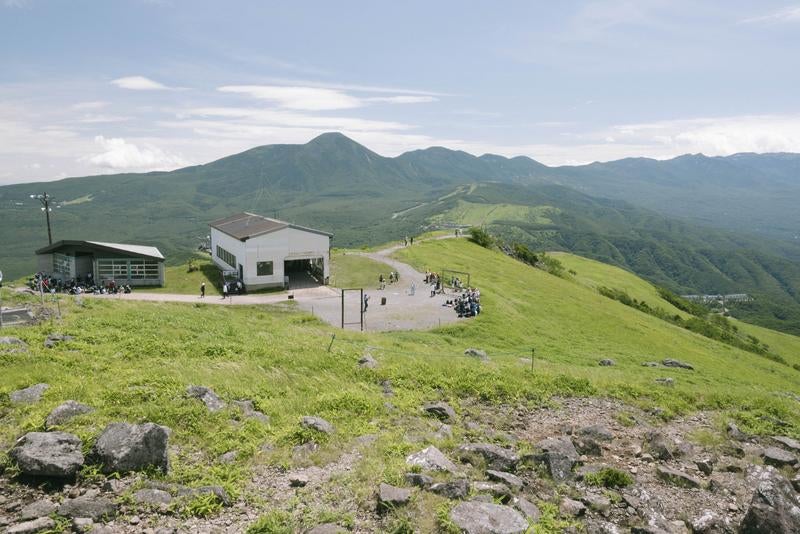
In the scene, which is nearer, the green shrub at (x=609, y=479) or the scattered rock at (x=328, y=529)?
the scattered rock at (x=328, y=529)

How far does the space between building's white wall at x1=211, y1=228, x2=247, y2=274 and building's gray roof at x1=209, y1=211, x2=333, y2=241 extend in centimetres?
57

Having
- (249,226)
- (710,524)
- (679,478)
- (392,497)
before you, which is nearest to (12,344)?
(392,497)

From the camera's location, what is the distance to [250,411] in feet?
41.9

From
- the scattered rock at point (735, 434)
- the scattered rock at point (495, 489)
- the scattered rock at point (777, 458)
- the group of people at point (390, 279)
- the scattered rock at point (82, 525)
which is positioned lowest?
the group of people at point (390, 279)

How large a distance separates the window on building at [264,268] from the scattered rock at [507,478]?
4301cm

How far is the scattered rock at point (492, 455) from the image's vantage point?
1105 cm

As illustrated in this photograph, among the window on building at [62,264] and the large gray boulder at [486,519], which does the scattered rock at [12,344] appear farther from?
the window on building at [62,264]

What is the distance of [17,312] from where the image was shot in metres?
21.1

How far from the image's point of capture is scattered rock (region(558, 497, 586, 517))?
31.2 feet

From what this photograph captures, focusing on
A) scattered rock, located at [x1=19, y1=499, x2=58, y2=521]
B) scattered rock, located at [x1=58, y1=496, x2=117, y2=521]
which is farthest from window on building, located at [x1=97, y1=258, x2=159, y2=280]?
scattered rock, located at [x1=58, y1=496, x2=117, y2=521]

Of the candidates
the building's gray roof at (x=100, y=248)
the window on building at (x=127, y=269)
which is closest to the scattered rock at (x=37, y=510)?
the building's gray roof at (x=100, y=248)

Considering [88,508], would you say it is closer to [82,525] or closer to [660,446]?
[82,525]

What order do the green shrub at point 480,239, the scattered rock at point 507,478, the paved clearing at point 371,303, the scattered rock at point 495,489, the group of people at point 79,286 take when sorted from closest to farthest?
the scattered rock at point 495,489
the scattered rock at point 507,478
the paved clearing at point 371,303
the group of people at point 79,286
the green shrub at point 480,239

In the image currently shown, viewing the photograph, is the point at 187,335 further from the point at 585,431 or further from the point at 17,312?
the point at 585,431
